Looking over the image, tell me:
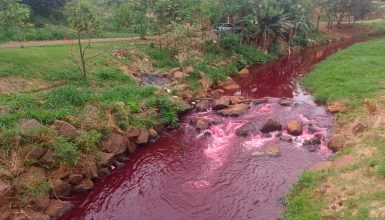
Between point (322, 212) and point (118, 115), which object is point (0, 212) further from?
point (322, 212)

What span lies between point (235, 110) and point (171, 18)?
14.3 m

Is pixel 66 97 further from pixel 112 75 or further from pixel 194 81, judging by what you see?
pixel 194 81

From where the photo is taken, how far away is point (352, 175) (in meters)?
14.7

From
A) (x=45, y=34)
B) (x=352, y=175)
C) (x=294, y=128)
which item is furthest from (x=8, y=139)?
(x=45, y=34)

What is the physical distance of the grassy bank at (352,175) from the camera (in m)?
13.0

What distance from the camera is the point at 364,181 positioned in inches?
551

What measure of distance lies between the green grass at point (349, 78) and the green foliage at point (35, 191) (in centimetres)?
1886

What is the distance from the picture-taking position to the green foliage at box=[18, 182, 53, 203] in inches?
583

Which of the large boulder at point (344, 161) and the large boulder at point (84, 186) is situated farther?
the large boulder at point (84, 186)

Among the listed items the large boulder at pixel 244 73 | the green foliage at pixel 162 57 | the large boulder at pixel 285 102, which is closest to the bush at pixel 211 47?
the large boulder at pixel 244 73

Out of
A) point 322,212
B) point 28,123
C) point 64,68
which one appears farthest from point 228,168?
point 64,68

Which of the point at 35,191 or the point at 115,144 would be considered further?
the point at 115,144

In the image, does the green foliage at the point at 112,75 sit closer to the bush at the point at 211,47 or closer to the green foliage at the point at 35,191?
the bush at the point at 211,47

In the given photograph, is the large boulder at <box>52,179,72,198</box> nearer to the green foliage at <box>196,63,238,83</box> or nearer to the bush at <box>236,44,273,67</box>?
the green foliage at <box>196,63,238,83</box>
